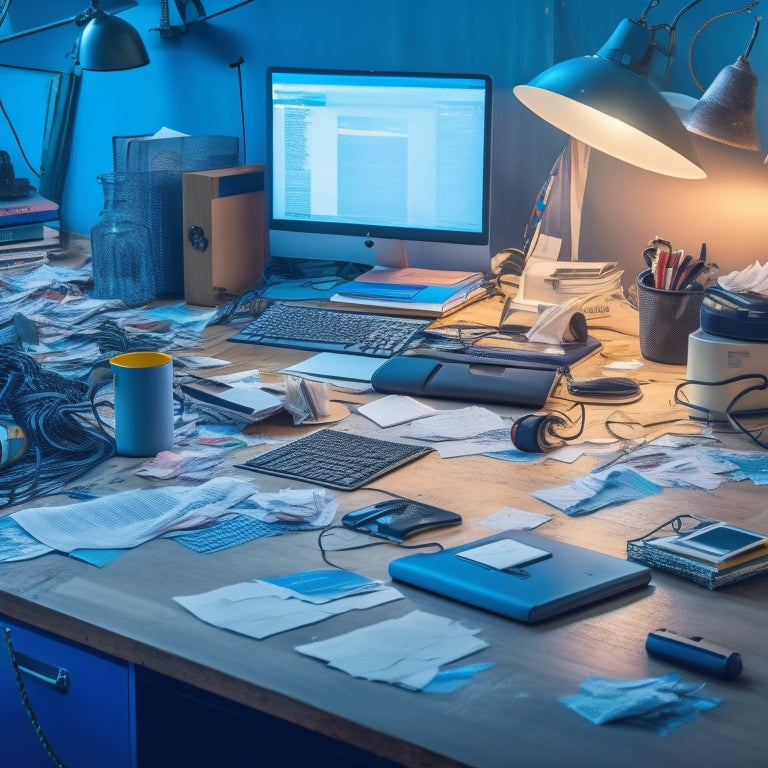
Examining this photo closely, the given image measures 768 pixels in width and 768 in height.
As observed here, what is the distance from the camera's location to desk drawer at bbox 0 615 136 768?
1.08 m

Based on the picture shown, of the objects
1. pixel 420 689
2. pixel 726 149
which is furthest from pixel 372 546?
pixel 726 149

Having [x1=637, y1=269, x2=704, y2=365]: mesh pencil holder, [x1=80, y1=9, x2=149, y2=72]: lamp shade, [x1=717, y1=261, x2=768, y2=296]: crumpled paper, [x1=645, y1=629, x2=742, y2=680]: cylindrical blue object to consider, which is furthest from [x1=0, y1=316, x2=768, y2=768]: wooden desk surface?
[x1=80, y1=9, x2=149, y2=72]: lamp shade

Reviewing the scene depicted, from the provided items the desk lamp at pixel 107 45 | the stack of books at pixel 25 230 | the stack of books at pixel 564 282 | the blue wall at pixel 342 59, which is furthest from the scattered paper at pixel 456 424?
the stack of books at pixel 25 230

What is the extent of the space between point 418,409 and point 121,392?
1.48 ft

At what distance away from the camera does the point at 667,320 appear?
6.16ft

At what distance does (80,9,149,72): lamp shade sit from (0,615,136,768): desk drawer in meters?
1.64

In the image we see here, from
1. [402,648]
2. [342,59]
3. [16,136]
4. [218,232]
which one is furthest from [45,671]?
[16,136]

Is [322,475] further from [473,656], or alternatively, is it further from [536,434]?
[473,656]

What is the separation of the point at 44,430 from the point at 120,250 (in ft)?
3.01

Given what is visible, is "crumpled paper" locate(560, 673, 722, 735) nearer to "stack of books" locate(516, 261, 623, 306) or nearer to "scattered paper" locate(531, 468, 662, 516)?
"scattered paper" locate(531, 468, 662, 516)

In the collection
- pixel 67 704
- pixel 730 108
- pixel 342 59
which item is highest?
pixel 342 59

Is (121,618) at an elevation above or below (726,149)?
below

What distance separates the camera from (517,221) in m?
2.43

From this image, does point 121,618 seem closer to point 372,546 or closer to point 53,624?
point 53,624
